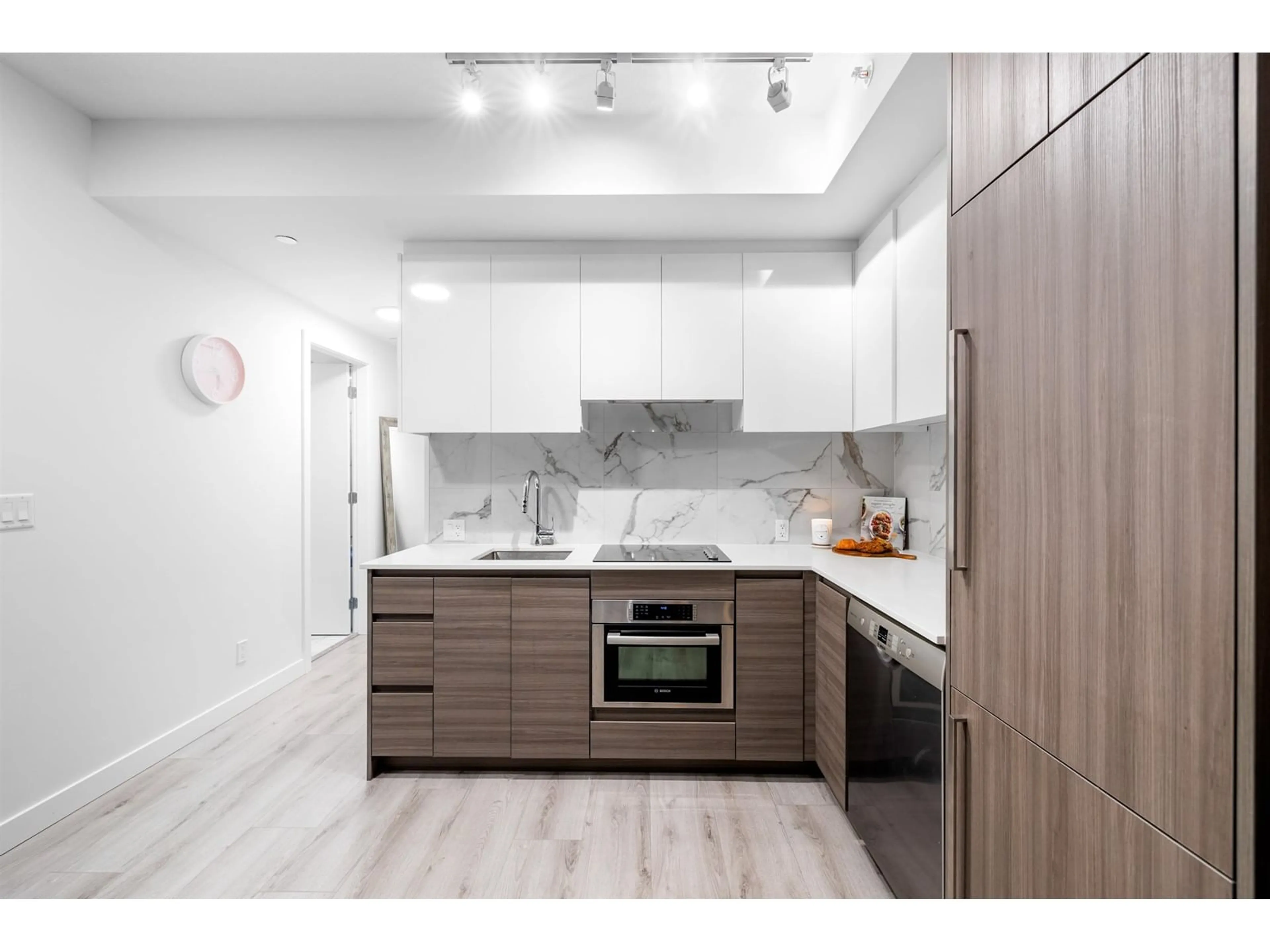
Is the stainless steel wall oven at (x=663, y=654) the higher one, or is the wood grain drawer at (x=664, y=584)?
the wood grain drawer at (x=664, y=584)

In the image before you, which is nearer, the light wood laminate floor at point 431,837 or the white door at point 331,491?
the light wood laminate floor at point 431,837

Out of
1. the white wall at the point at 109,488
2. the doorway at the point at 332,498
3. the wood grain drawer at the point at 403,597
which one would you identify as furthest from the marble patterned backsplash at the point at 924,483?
the doorway at the point at 332,498

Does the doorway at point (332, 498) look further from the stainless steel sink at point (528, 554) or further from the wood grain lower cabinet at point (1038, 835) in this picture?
the wood grain lower cabinet at point (1038, 835)

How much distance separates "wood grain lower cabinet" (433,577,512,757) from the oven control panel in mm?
514

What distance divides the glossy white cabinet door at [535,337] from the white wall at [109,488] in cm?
112

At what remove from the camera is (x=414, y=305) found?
269 centimetres

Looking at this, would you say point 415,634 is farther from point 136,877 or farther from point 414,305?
point 414,305

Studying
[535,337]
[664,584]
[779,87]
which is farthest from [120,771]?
[779,87]

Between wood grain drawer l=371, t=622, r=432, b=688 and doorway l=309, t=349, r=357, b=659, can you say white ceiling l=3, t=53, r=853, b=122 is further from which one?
doorway l=309, t=349, r=357, b=659

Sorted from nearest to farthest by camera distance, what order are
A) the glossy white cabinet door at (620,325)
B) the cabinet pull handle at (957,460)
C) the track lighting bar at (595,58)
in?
the cabinet pull handle at (957,460) < the track lighting bar at (595,58) < the glossy white cabinet door at (620,325)

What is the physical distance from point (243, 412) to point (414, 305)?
1257mm

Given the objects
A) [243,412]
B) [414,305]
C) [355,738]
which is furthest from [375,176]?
[355,738]

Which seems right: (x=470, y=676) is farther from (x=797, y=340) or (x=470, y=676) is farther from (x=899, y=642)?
(x=797, y=340)

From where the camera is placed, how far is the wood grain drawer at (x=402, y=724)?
240 centimetres
